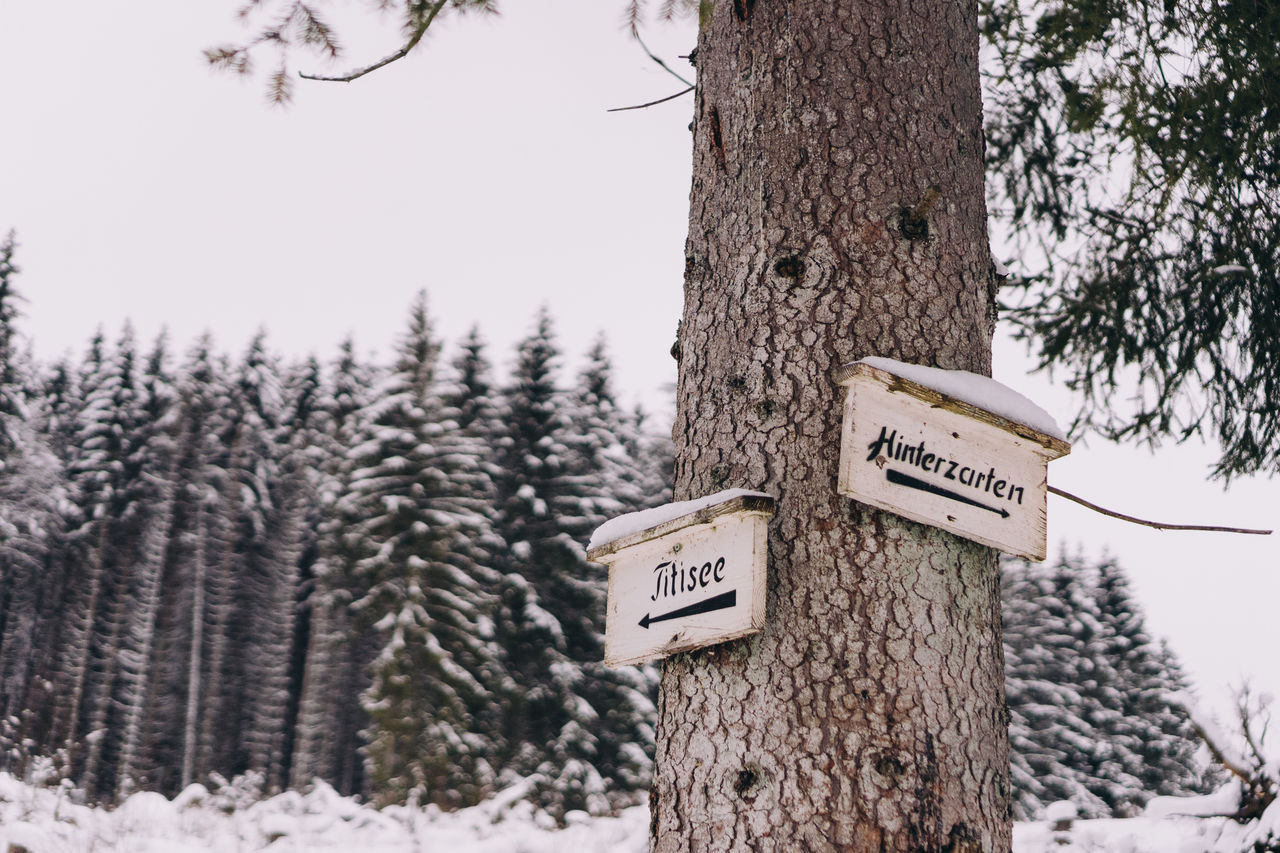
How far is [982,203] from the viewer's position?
2057 mm

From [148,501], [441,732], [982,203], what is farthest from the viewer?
[148,501]

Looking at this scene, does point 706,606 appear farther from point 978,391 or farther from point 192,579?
point 192,579

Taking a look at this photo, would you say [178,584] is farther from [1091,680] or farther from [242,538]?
[1091,680]

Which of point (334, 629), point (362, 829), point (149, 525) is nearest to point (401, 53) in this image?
point (362, 829)

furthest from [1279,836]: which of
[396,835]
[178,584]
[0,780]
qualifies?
[178,584]

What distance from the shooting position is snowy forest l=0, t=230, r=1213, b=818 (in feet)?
72.0

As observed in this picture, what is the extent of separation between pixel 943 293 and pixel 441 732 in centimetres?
2039

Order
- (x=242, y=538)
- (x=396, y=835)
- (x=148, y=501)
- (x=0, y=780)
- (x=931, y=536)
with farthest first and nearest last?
(x=242, y=538)
(x=148, y=501)
(x=396, y=835)
(x=0, y=780)
(x=931, y=536)

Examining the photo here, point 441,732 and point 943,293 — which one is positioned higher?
point 943,293

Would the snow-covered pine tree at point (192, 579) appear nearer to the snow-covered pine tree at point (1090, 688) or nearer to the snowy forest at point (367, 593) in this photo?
the snowy forest at point (367, 593)

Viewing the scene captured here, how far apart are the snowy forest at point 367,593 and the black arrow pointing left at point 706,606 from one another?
1730 cm

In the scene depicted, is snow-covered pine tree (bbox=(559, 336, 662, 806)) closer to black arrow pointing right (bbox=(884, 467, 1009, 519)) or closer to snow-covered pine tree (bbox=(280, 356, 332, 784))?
snow-covered pine tree (bbox=(280, 356, 332, 784))

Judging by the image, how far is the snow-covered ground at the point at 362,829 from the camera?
4688 mm

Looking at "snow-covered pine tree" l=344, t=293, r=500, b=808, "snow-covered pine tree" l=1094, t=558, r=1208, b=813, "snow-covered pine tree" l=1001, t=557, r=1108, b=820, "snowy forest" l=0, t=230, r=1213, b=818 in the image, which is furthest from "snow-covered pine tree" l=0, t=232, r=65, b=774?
"snow-covered pine tree" l=1094, t=558, r=1208, b=813
